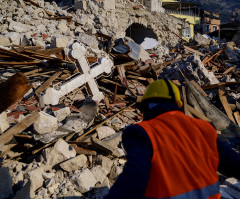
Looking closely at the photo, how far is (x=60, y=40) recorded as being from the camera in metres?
7.14

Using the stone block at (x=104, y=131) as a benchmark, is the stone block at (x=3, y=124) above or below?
above

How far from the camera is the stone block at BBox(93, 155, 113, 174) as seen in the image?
11.3 feet

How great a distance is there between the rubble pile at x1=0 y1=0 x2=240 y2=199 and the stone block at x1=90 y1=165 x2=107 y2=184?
1cm

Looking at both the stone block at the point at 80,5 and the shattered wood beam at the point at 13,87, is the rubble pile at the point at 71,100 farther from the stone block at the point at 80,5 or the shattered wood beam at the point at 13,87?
the stone block at the point at 80,5

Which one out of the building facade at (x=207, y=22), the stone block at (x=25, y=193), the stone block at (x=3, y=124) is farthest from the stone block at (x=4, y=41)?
the building facade at (x=207, y=22)

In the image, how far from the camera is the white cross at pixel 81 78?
4995 mm

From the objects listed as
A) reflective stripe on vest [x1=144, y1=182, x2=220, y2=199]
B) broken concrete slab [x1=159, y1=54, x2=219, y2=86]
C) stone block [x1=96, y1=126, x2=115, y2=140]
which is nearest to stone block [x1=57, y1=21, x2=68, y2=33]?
broken concrete slab [x1=159, y1=54, x2=219, y2=86]

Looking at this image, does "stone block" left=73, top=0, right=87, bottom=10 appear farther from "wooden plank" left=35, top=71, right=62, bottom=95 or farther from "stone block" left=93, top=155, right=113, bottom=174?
"stone block" left=93, top=155, right=113, bottom=174

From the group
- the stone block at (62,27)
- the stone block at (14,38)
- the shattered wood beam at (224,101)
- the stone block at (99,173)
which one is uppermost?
the stone block at (62,27)

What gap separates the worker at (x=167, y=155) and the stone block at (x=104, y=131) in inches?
108

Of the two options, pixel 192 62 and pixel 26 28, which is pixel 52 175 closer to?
pixel 192 62

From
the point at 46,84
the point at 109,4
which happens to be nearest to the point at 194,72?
the point at 46,84

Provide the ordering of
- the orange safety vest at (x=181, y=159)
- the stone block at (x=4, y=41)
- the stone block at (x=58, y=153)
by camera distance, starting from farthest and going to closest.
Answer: the stone block at (x=4, y=41) → the stone block at (x=58, y=153) → the orange safety vest at (x=181, y=159)

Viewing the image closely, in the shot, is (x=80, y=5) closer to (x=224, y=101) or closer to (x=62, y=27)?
(x=62, y=27)
